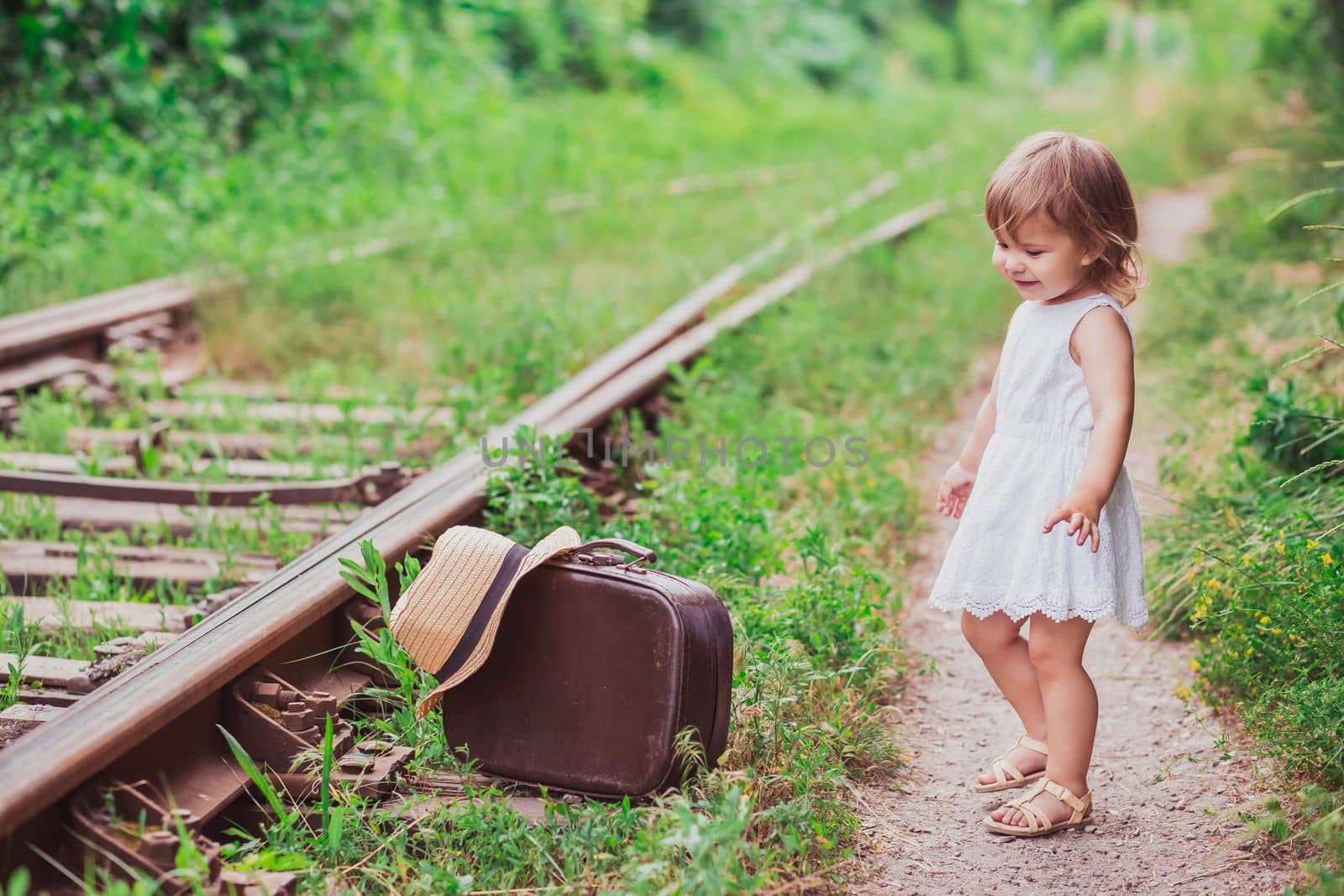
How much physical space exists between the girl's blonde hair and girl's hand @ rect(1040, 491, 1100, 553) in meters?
0.53

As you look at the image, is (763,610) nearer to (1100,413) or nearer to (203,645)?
(1100,413)

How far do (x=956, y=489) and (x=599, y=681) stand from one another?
1.03 meters

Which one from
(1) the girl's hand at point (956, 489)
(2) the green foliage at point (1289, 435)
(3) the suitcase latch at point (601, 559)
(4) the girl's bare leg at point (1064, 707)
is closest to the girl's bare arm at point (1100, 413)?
(4) the girl's bare leg at point (1064, 707)

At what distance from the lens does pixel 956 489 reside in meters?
3.08

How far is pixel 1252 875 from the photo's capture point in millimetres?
2516

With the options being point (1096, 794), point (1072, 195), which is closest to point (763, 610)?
point (1096, 794)

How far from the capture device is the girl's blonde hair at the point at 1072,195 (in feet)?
8.68

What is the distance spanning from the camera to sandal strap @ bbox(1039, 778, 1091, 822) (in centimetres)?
279

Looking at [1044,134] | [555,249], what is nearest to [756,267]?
[555,249]

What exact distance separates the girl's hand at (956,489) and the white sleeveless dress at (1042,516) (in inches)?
7.7

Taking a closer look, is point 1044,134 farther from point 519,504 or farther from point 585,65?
point 585,65

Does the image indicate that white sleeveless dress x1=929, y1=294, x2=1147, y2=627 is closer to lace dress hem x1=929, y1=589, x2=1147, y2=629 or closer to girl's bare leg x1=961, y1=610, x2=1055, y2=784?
lace dress hem x1=929, y1=589, x2=1147, y2=629

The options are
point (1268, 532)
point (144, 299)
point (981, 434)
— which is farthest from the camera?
point (144, 299)

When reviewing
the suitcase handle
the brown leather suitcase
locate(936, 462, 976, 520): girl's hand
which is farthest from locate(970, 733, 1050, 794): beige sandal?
the suitcase handle
